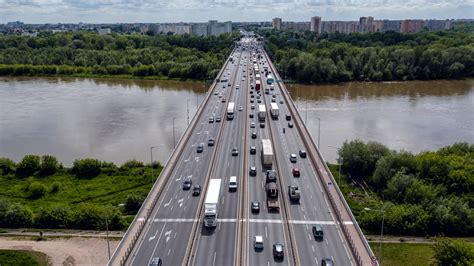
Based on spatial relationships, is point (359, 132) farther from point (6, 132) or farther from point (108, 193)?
point (6, 132)

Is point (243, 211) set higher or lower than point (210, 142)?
lower

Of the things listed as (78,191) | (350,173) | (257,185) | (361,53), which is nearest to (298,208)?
(257,185)

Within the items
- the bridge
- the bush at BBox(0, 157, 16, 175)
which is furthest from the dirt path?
the bush at BBox(0, 157, 16, 175)

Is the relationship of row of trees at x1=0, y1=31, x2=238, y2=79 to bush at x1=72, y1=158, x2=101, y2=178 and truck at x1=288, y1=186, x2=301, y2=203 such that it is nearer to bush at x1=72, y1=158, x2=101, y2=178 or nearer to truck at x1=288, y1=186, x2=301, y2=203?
bush at x1=72, y1=158, x2=101, y2=178

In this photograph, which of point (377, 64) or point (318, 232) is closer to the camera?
point (318, 232)

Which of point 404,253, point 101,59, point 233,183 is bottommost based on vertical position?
point 404,253

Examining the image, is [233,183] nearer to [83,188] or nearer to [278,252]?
[278,252]

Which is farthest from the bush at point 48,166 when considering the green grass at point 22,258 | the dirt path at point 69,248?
the green grass at point 22,258

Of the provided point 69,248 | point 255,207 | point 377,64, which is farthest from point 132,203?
point 377,64
